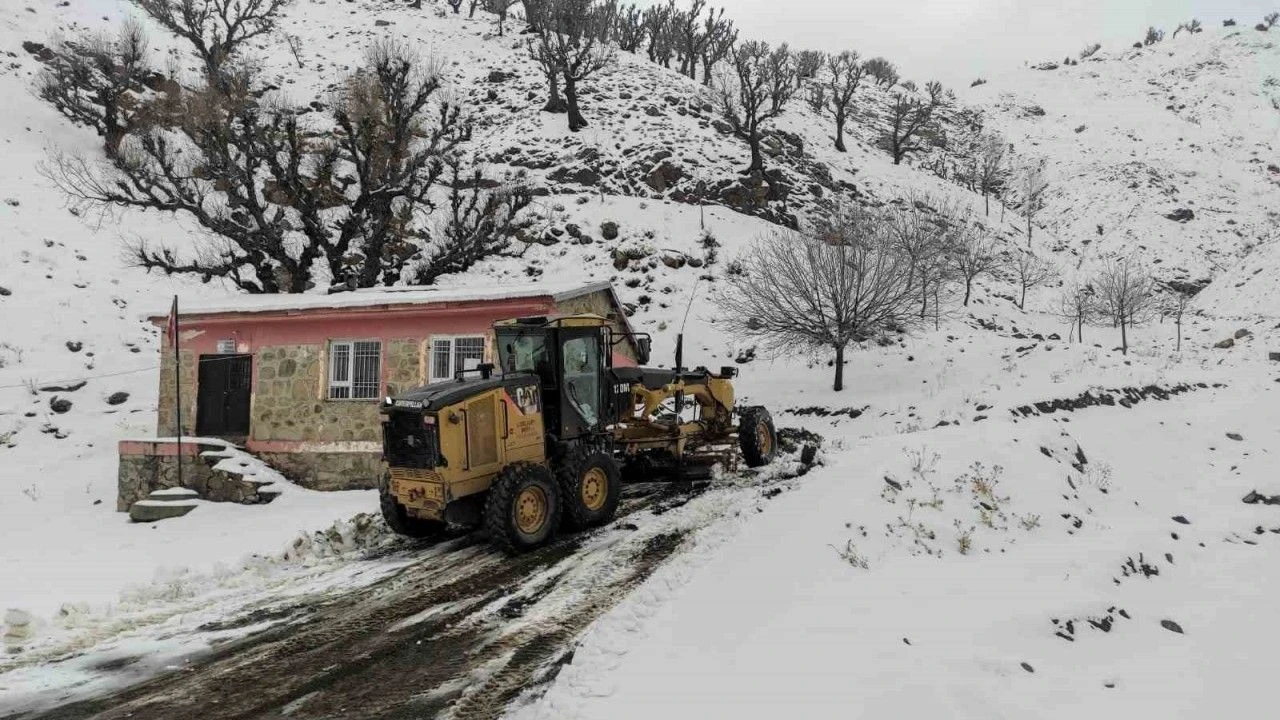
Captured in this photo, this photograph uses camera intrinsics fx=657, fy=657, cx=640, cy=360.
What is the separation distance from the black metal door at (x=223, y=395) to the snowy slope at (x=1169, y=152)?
1639 inches

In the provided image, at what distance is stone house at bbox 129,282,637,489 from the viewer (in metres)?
13.3

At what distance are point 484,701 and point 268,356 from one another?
12.4 meters

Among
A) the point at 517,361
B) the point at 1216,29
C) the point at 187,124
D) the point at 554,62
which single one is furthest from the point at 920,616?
the point at 1216,29

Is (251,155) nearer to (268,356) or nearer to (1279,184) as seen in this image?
(268,356)

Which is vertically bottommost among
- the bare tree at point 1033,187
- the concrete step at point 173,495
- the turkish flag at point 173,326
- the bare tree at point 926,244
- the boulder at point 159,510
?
the boulder at point 159,510

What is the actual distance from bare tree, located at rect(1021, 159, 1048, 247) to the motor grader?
44247 mm

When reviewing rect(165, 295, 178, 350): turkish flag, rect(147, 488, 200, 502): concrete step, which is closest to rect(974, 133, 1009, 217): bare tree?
rect(165, 295, 178, 350): turkish flag

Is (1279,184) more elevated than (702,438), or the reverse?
(1279,184)

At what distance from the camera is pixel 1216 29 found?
7125cm

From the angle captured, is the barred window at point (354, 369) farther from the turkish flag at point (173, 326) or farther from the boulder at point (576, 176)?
the boulder at point (576, 176)

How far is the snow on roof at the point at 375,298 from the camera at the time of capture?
12758mm

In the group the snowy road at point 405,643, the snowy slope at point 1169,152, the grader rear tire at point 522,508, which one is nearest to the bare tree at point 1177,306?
the snowy slope at point 1169,152

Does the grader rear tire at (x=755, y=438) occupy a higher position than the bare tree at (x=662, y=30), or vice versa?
the bare tree at (x=662, y=30)

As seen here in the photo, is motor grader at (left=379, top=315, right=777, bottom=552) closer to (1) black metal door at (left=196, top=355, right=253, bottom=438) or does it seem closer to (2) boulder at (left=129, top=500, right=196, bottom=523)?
(2) boulder at (left=129, top=500, right=196, bottom=523)
